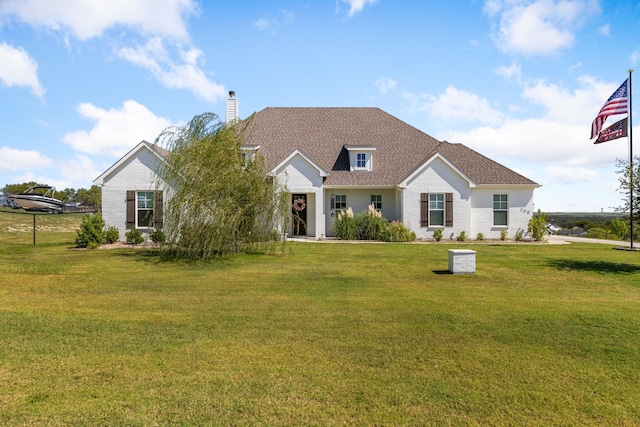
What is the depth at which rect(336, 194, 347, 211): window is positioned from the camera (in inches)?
919

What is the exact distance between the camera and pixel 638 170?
41.0 ft

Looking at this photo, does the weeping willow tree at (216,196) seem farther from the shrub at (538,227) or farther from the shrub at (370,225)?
the shrub at (538,227)

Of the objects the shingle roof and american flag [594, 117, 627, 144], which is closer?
american flag [594, 117, 627, 144]

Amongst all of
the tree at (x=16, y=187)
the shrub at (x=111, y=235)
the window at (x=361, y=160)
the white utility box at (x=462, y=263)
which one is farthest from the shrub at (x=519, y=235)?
the tree at (x=16, y=187)

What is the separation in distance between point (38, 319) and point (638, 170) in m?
15.2

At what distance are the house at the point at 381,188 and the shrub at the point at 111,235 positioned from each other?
2.68 feet

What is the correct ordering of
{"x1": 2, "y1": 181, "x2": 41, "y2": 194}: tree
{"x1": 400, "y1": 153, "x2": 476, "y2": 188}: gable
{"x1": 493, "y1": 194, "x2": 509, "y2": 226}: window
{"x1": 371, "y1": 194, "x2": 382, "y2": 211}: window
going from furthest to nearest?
{"x1": 2, "y1": 181, "x2": 41, "y2": 194}: tree → {"x1": 371, "y1": 194, "x2": 382, "y2": 211}: window → {"x1": 493, "y1": 194, "x2": 509, "y2": 226}: window → {"x1": 400, "y1": 153, "x2": 476, "y2": 188}: gable

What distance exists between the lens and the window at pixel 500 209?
22.7m

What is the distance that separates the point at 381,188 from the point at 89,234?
14.2 metres

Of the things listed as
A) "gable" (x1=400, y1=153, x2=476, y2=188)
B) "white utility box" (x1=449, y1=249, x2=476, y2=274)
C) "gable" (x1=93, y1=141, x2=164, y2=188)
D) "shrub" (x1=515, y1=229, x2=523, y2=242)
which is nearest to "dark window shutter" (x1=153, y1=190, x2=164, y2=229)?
"gable" (x1=93, y1=141, x2=164, y2=188)

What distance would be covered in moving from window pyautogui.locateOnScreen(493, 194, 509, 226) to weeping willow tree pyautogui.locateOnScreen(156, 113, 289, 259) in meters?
12.8

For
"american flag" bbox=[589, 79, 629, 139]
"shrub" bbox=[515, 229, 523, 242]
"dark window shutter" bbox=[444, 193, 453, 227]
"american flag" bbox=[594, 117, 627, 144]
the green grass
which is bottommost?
the green grass

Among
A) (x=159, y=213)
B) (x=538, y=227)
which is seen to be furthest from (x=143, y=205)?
(x=538, y=227)

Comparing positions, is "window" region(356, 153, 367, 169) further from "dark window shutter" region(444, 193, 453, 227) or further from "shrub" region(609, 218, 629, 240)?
"shrub" region(609, 218, 629, 240)
